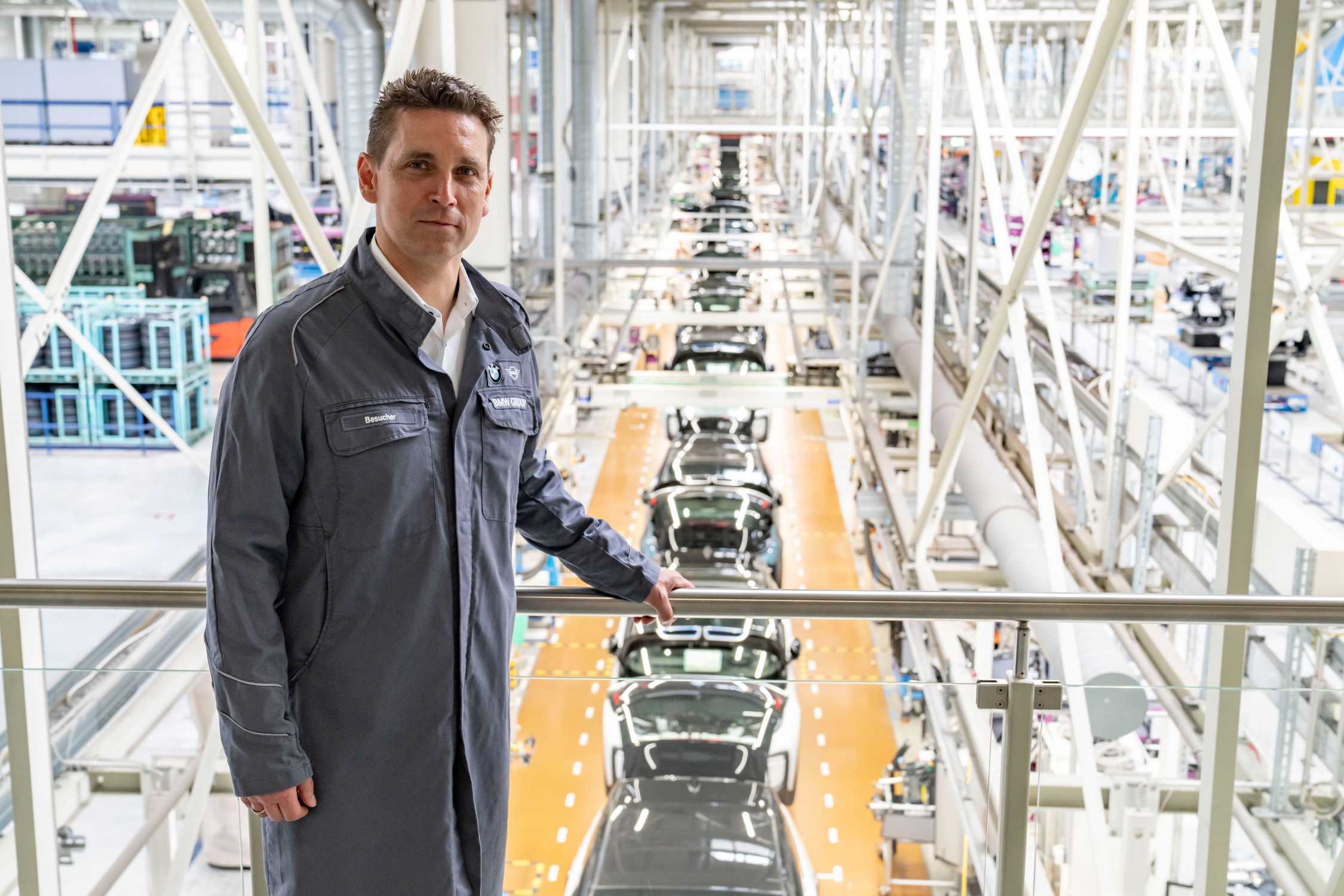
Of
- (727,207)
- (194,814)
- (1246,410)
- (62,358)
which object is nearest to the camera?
(194,814)

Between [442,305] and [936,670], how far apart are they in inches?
224

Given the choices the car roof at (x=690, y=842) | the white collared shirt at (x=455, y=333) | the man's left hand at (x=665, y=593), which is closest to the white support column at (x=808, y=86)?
the car roof at (x=690, y=842)

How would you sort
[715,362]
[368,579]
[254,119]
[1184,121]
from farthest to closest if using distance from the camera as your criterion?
[715,362], [1184,121], [254,119], [368,579]

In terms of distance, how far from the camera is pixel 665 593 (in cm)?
246

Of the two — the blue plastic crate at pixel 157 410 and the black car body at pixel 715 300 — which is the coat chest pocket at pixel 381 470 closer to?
the black car body at pixel 715 300

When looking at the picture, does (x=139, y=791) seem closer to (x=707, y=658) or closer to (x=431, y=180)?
(x=431, y=180)

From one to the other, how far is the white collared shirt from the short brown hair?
0.15 m

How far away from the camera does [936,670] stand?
23.8 ft

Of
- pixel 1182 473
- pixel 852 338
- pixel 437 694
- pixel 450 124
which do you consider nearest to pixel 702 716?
pixel 437 694

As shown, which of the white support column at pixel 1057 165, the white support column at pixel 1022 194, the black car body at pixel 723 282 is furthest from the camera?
the black car body at pixel 723 282

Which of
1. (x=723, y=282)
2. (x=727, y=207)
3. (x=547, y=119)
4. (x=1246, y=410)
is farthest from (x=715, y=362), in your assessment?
(x=727, y=207)

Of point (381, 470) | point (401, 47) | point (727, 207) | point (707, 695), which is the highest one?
point (401, 47)

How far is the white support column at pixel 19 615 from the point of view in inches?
117

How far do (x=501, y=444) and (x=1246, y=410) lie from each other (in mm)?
1856
